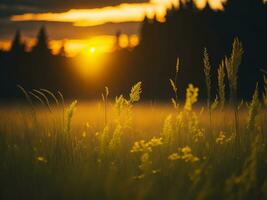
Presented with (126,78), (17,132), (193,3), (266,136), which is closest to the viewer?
(266,136)

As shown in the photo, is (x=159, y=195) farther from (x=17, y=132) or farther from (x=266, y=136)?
(x=17, y=132)

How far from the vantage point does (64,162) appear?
4.12 m

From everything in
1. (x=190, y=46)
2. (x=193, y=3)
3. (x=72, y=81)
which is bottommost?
(x=72, y=81)

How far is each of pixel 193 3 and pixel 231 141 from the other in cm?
4578

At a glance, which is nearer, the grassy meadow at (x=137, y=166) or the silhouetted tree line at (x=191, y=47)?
the grassy meadow at (x=137, y=166)

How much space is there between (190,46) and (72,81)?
24.0 meters

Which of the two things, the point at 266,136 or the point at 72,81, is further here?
the point at 72,81

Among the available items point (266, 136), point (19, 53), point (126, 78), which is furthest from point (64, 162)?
point (19, 53)

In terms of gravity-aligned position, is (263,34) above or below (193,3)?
below

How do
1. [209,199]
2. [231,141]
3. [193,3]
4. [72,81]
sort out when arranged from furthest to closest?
[72,81] → [193,3] → [231,141] → [209,199]

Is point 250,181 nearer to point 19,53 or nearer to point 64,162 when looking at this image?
point 64,162

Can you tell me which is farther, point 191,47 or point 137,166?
point 191,47

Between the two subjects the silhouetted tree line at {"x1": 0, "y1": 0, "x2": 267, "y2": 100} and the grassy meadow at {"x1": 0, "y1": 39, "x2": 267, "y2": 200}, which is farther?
the silhouetted tree line at {"x1": 0, "y1": 0, "x2": 267, "y2": 100}

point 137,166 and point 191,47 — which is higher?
point 191,47
